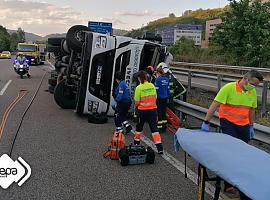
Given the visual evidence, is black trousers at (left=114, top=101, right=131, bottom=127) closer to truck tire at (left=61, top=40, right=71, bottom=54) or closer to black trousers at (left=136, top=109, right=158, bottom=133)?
black trousers at (left=136, top=109, right=158, bottom=133)

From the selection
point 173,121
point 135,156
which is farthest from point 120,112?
point 135,156

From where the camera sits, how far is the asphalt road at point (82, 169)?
504cm

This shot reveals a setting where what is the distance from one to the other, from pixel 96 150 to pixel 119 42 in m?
4.30

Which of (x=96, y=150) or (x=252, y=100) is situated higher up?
(x=252, y=100)

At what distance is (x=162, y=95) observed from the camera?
29.5ft

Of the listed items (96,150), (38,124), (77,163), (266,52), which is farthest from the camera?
(266,52)

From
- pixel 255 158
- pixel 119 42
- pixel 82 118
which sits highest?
pixel 119 42

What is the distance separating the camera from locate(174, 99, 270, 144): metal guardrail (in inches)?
244

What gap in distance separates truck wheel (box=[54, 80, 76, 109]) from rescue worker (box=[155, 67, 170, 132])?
158 inches

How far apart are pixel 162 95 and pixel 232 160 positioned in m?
5.32

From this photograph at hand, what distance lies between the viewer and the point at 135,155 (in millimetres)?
6320

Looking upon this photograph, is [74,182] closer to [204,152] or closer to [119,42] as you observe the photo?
[204,152]

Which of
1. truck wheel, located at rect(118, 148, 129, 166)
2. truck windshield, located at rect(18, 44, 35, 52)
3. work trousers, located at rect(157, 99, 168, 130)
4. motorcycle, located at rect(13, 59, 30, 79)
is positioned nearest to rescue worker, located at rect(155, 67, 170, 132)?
work trousers, located at rect(157, 99, 168, 130)

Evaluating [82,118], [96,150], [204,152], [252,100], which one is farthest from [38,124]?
[204,152]
